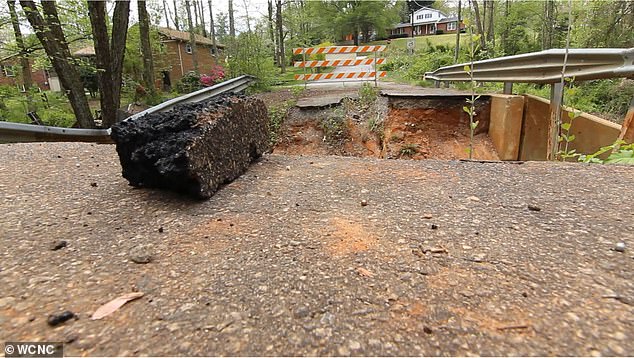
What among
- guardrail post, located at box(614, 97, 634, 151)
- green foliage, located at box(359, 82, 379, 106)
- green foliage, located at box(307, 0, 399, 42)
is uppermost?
green foliage, located at box(307, 0, 399, 42)

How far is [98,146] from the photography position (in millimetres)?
3344

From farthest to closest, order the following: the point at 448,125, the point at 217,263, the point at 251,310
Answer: the point at 448,125
the point at 217,263
the point at 251,310

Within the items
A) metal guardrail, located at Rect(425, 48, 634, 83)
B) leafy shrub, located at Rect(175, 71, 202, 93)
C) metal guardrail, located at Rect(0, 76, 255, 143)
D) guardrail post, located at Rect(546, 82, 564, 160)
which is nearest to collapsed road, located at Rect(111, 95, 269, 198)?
metal guardrail, located at Rect(0, 76, 255, 143)

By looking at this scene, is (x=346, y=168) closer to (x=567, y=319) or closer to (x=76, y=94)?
(x=567, y=319)

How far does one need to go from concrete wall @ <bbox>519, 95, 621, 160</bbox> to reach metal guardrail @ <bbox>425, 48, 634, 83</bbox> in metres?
0.40

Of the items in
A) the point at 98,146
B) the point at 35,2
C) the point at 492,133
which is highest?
the point at 35,2

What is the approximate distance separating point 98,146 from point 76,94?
3.90m

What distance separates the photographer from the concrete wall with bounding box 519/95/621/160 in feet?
10.1

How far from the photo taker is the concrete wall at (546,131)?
307 cm

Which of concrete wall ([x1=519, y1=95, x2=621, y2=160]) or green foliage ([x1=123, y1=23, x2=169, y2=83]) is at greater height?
green foliage ([x1=123, y1=23, x2=169, y2=83])

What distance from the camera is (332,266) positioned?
4.46 feet

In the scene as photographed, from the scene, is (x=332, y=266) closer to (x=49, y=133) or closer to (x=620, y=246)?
(x=620, y=246)

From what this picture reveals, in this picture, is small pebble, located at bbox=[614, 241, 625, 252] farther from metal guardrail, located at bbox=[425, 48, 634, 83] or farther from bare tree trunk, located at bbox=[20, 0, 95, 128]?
bare tree trunk, located at bbox=[20, 0, 95, 128]

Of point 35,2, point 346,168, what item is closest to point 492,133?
point 346,168
